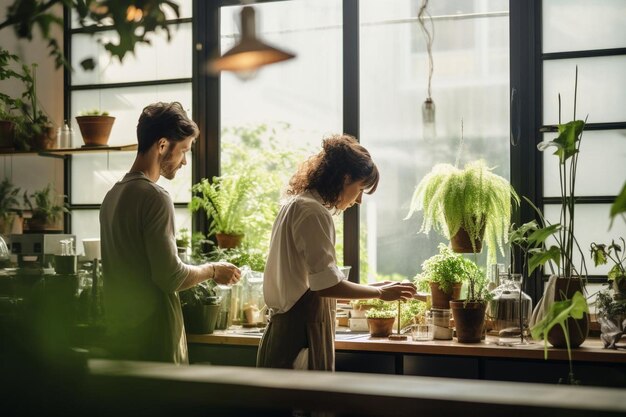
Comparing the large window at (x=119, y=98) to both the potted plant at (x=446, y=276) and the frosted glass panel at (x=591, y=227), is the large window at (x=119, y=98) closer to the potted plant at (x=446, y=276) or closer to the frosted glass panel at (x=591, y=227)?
the potted plant at (x=446, y=276)

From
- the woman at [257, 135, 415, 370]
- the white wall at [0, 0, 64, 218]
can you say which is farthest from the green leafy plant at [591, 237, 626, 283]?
the white wall at [0, 0, 64, 218]

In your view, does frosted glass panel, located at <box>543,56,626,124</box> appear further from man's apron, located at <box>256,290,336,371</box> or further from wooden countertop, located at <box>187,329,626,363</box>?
man's apron, located at <box>256,290,336,371</box>

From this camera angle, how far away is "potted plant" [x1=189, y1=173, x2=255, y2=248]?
4230 mm

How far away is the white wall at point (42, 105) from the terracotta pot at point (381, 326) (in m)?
2.24

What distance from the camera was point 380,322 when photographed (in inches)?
138

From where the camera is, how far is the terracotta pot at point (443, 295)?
3662mm

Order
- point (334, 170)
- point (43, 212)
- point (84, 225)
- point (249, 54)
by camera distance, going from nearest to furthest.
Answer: point (249, 54)
point (334, 170)
point (43, 212)
point (84, 225)

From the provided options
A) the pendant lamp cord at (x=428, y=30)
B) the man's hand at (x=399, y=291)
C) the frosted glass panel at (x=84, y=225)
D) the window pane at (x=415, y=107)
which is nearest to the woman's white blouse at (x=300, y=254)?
the man's hand at (x=399, y=291)

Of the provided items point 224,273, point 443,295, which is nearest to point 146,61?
point 224,273

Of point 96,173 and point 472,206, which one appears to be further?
point 96,173

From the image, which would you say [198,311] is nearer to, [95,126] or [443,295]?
[443,295]

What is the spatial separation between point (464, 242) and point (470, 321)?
0.51m

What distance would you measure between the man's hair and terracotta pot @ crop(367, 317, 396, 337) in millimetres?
1240

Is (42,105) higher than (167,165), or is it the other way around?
(42,105)
